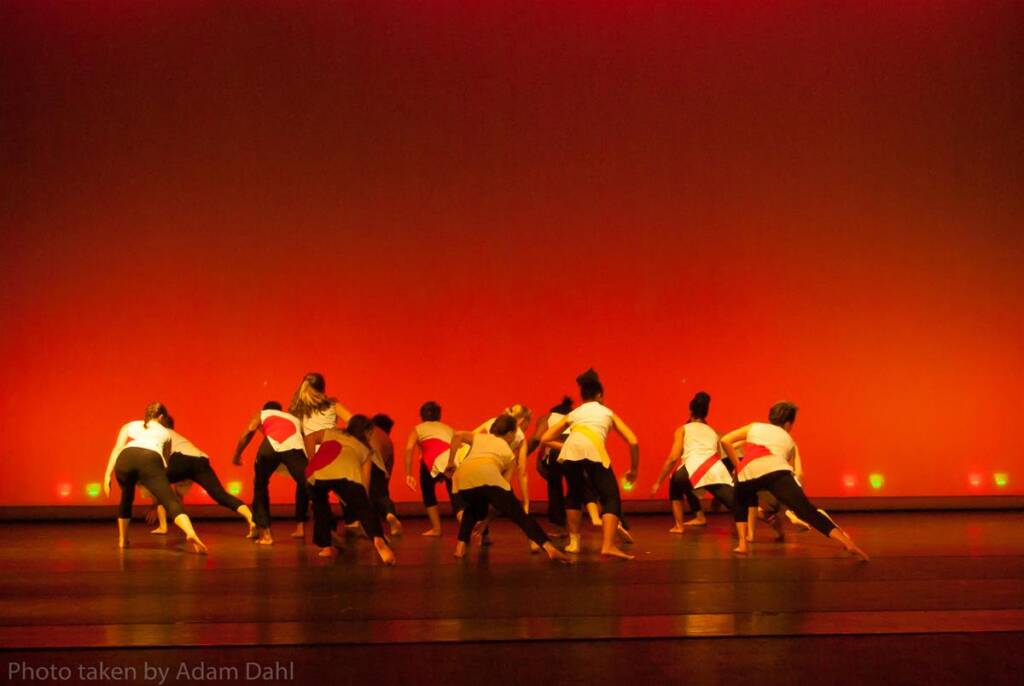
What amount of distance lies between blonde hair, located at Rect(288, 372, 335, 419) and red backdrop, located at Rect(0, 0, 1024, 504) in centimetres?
216

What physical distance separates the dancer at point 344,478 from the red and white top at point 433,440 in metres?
1.26

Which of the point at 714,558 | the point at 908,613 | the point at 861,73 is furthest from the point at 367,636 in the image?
the point at 861,73

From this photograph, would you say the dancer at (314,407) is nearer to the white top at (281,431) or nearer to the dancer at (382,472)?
the white top at (281,431)

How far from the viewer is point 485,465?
8656mm

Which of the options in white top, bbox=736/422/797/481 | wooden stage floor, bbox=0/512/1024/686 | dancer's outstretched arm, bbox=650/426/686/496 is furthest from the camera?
dancer's outstretched arm, bbox=650/426/686/496

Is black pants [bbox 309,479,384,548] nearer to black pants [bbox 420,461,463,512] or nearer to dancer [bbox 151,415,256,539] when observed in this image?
dancer [bbox 151,415,256,539]

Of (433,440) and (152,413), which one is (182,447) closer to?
(152,413)

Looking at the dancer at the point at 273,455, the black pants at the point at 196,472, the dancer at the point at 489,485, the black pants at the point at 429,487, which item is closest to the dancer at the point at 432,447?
the black pants at the point at 429,487

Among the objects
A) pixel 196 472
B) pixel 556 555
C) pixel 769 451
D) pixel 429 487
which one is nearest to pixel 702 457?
pixel 769 451

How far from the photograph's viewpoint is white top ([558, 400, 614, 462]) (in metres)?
8.83

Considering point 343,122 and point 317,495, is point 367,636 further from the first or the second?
point 343,122

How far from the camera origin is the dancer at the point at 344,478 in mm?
8695

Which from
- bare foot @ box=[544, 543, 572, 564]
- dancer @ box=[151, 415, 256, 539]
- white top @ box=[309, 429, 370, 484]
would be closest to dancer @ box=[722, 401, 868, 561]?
bare foot @ box=[544, 543, 572, 564]

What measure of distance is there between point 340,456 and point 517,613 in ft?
9.30
